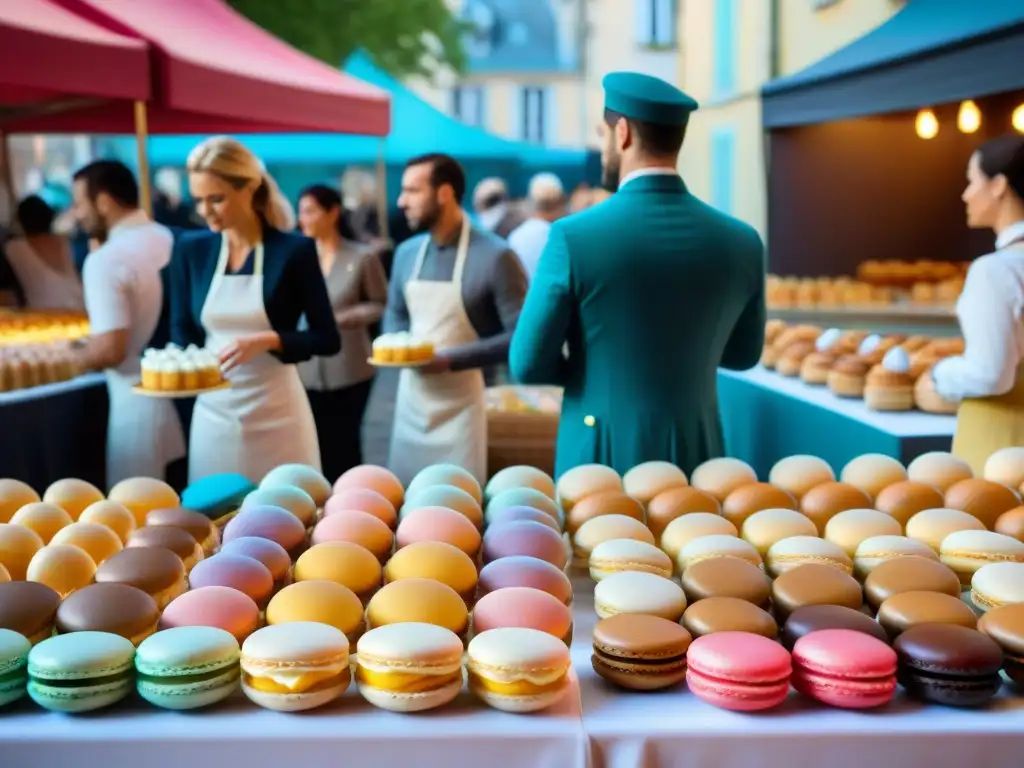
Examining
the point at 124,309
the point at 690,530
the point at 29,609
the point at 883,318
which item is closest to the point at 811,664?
the point at 690,530

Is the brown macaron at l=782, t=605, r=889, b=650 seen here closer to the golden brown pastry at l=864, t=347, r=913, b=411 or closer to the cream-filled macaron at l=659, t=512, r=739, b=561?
the cream-filled macaron at l=659, t=512, r=739, b=561

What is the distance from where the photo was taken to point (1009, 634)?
45.9 inches

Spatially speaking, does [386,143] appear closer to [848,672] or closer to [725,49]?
[725,49]

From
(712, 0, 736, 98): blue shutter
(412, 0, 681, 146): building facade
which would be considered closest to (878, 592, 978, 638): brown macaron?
(712, 0, 736, 98): blue shutter

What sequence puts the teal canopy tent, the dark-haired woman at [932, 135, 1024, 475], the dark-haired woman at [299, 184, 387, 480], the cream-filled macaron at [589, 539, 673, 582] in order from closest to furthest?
1. the cream-filled macaron at [589, 539, 673, 582]
2. the dark-haired woman at [932, 135, 1024, 475]
3. the dark-haired woman at [299, 184, 387, 480]
4. the teal canopy tent

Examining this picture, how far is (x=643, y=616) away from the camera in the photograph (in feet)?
3.99

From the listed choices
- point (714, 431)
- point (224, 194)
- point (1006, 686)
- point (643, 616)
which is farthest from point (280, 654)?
point (224, 194)

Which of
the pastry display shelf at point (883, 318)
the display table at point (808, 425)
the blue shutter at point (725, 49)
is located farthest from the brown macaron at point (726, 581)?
the blue shutter at point (725, 49)

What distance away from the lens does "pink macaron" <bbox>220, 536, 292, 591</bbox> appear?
139 cm

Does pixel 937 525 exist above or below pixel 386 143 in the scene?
below

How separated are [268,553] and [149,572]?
0.15m

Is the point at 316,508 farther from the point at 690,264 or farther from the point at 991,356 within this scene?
the point at 991,356

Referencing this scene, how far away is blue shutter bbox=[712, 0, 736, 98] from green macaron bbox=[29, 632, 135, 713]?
10.2 m

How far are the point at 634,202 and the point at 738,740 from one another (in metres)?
1.32
